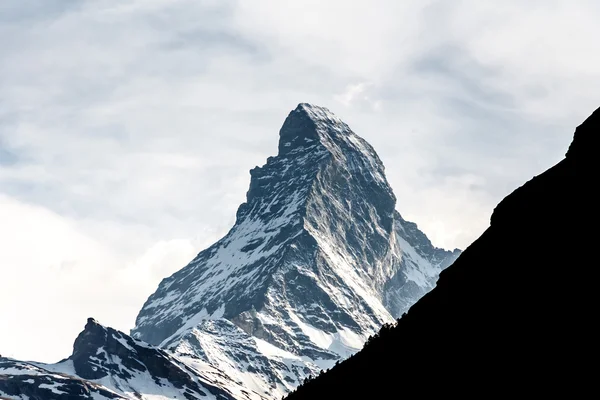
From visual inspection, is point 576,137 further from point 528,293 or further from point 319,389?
point 319,389

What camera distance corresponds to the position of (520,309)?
73.2 m

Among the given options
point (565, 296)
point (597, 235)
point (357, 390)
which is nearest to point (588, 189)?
point (597, 235)

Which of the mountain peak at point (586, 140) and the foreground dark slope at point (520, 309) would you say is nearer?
the foreground dark slope at point (520, 309)

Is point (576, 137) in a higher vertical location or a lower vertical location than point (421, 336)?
higher

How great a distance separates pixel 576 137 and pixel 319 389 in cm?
5547

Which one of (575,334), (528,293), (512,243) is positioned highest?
(512,243)

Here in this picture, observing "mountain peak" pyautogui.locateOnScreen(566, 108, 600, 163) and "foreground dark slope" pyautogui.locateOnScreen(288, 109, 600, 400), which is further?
"mountain peak" pyautogui.locateOnScreen(566, 108, 600, 163)

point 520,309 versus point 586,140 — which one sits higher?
point 586,140

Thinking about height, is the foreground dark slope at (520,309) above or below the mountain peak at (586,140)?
below

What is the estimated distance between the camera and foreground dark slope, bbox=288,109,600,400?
64.1m

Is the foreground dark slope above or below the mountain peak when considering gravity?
below

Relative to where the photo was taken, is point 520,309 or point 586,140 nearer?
point 520,309

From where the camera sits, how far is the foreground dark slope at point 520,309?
210 feet

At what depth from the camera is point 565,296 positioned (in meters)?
67.9
